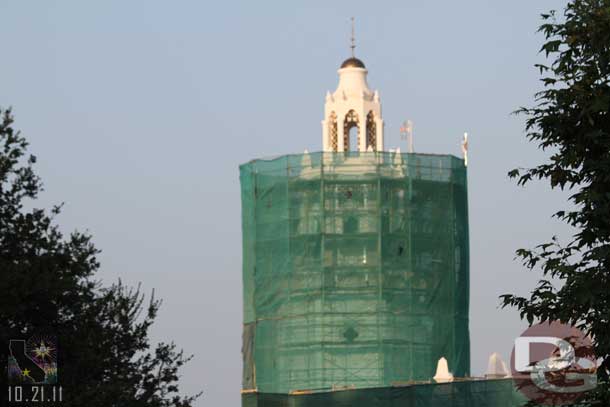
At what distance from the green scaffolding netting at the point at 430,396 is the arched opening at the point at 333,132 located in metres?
13.2

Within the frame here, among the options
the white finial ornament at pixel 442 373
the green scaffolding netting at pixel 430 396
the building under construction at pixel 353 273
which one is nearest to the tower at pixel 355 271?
the building under construction at pixel 353 273

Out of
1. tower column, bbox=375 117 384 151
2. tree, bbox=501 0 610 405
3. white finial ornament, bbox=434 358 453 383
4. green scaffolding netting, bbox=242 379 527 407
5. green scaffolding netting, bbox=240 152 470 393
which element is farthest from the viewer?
tower column, bbox=375 117 384 151

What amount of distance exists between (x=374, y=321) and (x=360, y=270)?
89.6 inches

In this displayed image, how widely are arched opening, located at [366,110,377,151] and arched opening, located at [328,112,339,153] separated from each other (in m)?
1.37

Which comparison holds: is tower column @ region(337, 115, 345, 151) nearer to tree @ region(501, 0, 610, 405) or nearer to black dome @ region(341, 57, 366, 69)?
black dome @ region(341, 57, 366, 69)

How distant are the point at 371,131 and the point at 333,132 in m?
1.69

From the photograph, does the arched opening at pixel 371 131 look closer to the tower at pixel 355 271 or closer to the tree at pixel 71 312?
the tower at pixel 355 271

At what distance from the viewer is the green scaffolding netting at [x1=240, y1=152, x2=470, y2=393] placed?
71.9 meters

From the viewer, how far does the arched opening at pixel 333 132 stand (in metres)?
77.8

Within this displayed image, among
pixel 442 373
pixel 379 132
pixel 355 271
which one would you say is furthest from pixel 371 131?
pixel 442 373

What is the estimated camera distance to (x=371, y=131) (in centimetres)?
7838

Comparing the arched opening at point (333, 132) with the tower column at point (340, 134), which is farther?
the arched opening at point (333, 132)

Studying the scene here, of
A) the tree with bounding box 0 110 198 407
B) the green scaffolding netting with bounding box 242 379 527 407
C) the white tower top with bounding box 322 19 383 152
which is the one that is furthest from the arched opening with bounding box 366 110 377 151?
the tree with bounding box 0 110 198 407

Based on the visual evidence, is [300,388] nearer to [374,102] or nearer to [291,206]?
[291,206]
